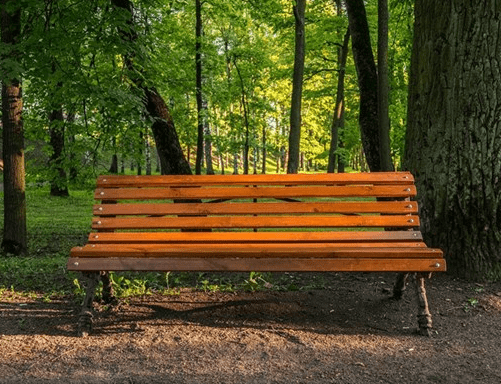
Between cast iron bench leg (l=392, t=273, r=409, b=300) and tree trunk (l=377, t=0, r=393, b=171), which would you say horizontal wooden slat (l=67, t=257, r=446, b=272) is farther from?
tree trunk (l=377, t=0, r=393, b=171)

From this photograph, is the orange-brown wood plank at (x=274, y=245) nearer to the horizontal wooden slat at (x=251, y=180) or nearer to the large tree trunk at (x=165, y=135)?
the horizontal wooden slat at (x=251, y=180)

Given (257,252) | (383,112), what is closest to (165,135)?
(383,112)

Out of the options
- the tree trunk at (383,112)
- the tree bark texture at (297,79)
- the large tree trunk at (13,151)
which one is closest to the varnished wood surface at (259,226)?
the tree trunk at (383,112)

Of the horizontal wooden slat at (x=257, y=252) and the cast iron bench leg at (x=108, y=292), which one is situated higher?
the horizontal wooden slat at (x=257, y=252)

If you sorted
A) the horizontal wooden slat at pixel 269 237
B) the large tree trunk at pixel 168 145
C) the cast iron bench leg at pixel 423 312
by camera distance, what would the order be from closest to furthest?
the cast iron bench leg at pixel 423 312, the horizontal wooden slat at pixel 269 237, the large tree trunk at pixel 168 145

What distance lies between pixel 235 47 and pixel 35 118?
1510 centimetres

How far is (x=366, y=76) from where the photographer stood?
701cm

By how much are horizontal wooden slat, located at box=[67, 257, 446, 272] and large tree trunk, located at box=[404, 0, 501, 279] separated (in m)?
1.28

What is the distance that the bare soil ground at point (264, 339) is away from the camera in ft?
9.39

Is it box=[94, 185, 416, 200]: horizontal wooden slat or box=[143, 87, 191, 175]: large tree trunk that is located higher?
box=[143, 87, 191, 175]: large tree trunk

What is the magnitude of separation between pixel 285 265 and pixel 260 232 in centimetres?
51

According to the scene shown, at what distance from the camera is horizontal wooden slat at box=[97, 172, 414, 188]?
4.07 m

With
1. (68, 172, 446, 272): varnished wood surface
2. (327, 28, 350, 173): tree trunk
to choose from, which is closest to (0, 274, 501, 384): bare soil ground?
(68, 172, 446, 272): varnished wood surface

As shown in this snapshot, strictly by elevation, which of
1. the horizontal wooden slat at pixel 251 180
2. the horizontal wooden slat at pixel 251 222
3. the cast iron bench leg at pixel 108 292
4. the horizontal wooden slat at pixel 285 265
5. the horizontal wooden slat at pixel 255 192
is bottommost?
the cast iron bench leg at pixel 108 292
